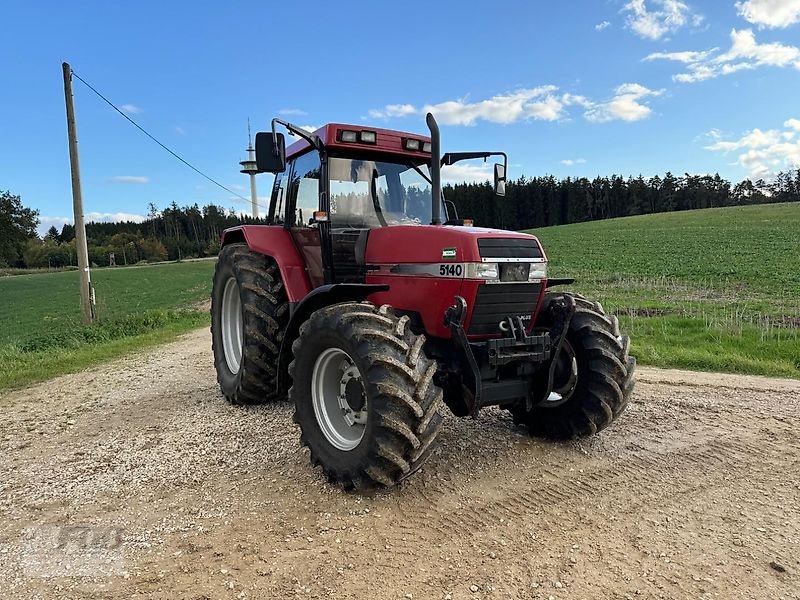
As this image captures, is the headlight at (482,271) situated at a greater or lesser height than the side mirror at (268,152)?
lesser

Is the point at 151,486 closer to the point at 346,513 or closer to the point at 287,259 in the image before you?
the point at 346,513

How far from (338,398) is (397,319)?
2.84ft

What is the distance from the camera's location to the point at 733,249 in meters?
31.4

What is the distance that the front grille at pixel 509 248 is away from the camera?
3893 millimetres

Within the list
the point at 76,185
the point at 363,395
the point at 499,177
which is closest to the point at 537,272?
the point at 499,177

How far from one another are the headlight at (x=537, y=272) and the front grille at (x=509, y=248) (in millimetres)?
66

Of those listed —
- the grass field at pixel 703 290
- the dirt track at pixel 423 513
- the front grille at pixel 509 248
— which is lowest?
the dirt track at pixel 423 513

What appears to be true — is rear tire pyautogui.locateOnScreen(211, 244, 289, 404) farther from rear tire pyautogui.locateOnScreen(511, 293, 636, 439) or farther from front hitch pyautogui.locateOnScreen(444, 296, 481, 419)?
rear tire pyautogui.locateOnScreen(511, 293, 636, 439)

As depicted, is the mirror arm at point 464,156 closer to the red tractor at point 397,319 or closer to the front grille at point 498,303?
the red tractor at point 397,319

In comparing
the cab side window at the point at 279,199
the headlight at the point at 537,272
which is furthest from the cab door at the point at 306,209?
the headlight at the point at 537,272

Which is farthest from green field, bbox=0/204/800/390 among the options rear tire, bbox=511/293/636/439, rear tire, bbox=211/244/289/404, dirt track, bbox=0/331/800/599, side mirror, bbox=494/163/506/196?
side mirror, bbox=494/163/506/196

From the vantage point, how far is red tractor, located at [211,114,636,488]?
11.8 feet

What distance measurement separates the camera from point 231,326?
6.68 meters

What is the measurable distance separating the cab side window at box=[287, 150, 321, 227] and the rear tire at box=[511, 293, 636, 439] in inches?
85.8
